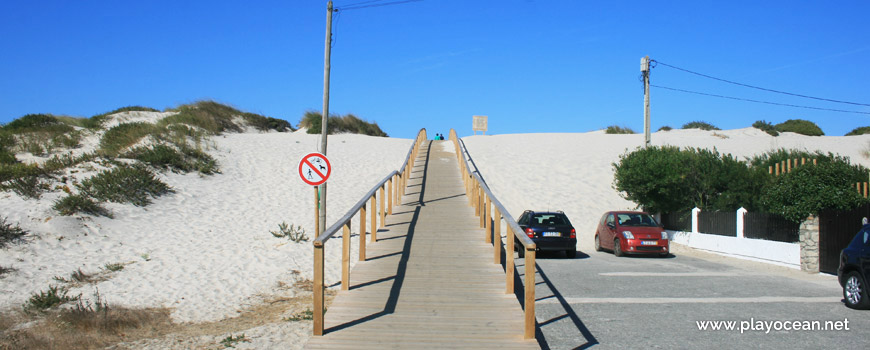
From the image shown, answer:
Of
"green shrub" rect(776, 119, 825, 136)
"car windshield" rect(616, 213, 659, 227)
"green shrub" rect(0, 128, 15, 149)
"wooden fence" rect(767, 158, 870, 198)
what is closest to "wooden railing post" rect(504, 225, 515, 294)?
"car windshield" rect(616, 213, 659, 227)

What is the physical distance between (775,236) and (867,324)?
29.7 feet

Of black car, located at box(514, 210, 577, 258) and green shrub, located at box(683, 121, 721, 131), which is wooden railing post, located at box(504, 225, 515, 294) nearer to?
black car, located at box(514, 210, 577, 258)

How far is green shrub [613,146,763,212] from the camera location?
838 inches

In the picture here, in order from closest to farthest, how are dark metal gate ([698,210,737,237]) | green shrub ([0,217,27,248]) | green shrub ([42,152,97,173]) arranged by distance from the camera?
green shrub ([0,217,27,248]) < dark metal gate ([698,210,737,237]) < green shrub ([42,152,97,173])

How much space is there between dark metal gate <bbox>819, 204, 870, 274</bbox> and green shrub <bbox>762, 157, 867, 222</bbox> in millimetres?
372

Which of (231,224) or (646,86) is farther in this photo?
(646,86)

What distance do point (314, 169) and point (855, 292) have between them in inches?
370

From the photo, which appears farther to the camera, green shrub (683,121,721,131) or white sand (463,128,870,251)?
green shrub (683,121,721,131)

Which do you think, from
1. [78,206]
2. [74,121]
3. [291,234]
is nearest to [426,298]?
[291,234]

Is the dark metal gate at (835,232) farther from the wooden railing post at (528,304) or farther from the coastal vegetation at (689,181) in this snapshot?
the wooden railing post at (528,304)

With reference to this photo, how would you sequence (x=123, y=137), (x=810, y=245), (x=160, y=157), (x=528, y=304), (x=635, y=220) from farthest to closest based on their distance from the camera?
(x=123, y=137) < (x=160, y=157) < (x=635, y=220) < (x=810, y=245) < (x=528, y=304)

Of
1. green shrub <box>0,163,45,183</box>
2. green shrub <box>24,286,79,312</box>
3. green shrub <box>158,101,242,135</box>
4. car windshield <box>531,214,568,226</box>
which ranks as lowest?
green shrub <box>24,286,79,312</box>

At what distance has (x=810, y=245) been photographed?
46.5ft

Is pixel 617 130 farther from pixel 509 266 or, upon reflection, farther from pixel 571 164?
pixel 509 266
